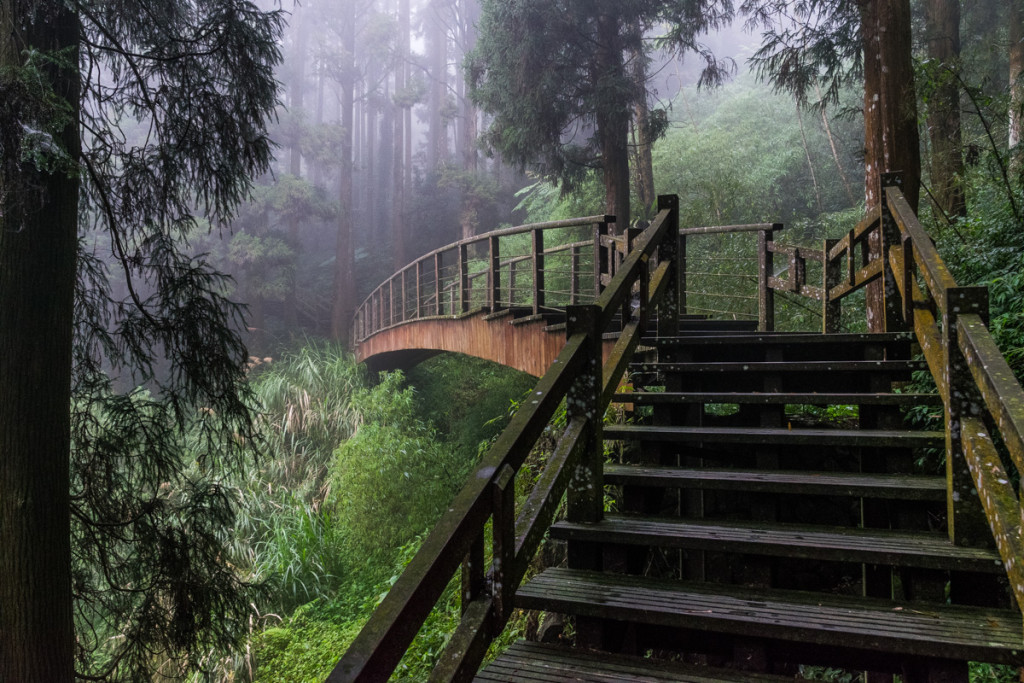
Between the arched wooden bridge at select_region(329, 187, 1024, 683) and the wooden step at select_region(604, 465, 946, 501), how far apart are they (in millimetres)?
11

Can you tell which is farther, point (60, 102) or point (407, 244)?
point (407, 244)

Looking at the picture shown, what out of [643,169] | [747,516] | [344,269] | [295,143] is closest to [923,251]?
[747,516]

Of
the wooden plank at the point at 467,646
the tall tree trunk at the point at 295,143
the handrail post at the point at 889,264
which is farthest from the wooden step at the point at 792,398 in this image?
the tall tree trunk at the point at 295,143

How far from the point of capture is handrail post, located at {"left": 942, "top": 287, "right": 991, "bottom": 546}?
2.65m

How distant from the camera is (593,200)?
16641 millimetres

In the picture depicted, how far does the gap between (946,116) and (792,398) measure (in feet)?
17.5

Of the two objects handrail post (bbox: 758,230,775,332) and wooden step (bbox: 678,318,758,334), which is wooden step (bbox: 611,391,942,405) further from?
handrail post (bbox: 758,230,775,332)

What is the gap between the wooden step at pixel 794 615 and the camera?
7.09ft

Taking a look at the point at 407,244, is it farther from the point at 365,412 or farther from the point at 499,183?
the point at 365,412

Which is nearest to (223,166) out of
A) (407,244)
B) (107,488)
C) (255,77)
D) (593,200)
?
(255,77)

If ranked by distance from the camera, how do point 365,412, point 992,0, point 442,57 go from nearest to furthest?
point 992,0 < point 365,412 < point 442,57

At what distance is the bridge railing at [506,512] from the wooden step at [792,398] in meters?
0.39

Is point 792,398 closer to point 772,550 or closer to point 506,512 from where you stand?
point 772,550

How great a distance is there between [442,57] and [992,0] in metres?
32.9
